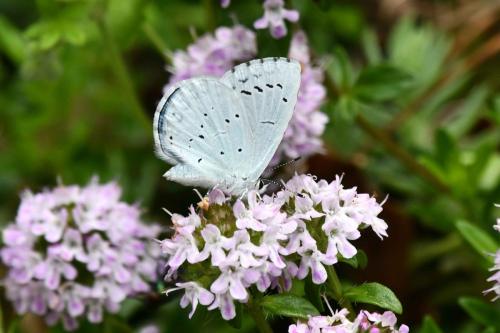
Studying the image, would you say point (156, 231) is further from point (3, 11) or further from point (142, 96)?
point (3, 11)

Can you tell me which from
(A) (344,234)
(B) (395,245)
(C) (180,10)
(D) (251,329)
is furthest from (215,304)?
(C) (180,10)

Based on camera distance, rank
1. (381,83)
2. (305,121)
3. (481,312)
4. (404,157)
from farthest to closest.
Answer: (404,157) < (381,83) < (305,121) < (481,312)

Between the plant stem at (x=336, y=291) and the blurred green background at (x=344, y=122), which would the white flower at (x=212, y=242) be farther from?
the blurred green background at (x=344, y=122)

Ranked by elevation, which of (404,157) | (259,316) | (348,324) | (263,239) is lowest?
(348,324)

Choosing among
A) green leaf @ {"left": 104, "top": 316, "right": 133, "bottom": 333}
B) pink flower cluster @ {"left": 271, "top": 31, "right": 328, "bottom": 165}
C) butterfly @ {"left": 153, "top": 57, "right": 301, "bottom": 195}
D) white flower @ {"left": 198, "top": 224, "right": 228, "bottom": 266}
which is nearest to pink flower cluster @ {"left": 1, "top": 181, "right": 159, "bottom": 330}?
green leaf @ {"left": 104, "top": 316, "right": 133, "bottom": 333}

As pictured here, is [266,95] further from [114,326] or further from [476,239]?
[114,326]

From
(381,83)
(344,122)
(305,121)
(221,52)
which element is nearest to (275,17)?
(221,52)

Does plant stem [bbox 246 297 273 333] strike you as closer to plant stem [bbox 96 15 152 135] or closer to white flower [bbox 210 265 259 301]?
white flower [bbox 210 265 259 301]

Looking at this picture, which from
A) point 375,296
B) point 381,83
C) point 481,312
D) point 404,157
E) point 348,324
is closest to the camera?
point 348,324
